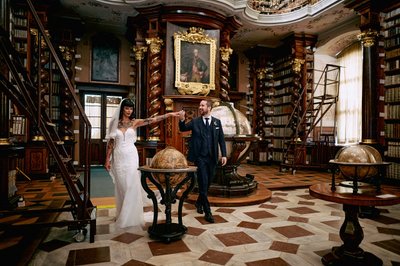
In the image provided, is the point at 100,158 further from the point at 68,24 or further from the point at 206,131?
the point at 206,131

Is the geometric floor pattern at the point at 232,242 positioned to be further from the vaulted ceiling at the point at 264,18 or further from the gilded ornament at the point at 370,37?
the vaulted ceiling at the point at 264,18

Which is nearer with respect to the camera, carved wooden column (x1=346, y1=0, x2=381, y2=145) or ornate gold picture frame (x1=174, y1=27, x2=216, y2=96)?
carved wooden column (x1=346, y1=0, x2=381, y2=145)

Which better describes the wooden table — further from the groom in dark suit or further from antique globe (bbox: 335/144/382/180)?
the groom in dark suit

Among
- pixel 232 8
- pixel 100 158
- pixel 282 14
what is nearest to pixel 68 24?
pixel 100 158

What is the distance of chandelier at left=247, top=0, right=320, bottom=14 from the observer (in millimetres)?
8077

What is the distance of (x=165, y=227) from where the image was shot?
9.14 feet

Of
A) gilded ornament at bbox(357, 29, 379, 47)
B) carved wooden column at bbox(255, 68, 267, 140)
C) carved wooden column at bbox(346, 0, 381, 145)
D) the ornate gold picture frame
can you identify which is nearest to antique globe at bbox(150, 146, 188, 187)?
the ornate gold picture frame

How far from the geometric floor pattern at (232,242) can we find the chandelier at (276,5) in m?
6.45

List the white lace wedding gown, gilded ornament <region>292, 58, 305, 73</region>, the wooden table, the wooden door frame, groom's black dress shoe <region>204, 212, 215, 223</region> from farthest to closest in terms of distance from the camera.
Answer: the wooden door frame → gilded ornament <region>292, 58, 305, 73</region> → groom's black dress shoe <region>204, 212, 215, 223</region> → the white lace wedding gown → the wooden table

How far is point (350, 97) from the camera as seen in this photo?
8367 mm

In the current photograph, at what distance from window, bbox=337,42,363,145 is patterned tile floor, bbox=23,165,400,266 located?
484 centimetres

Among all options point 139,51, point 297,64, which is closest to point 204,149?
point 139,51

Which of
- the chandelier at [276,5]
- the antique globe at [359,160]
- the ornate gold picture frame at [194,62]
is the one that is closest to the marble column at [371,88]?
the chandelier at [276,5]

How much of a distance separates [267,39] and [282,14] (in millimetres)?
1578
